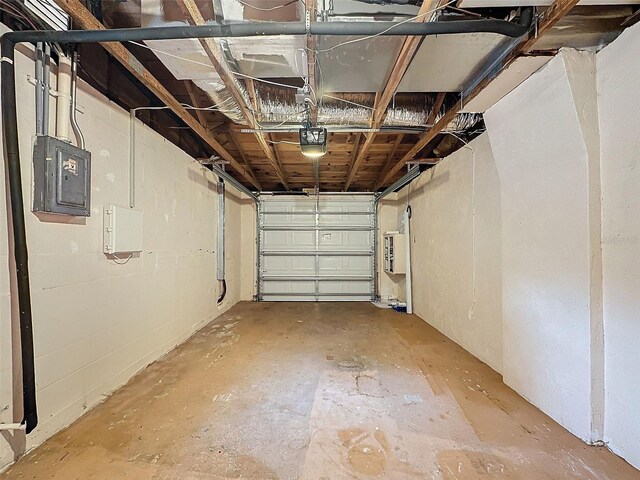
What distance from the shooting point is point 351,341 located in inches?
133

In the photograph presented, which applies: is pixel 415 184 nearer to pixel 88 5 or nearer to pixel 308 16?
pixel 308 16

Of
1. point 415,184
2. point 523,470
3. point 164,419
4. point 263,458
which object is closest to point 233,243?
point 415,184

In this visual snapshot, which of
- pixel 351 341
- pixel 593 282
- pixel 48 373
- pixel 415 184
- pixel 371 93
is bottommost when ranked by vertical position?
pixel 351 341

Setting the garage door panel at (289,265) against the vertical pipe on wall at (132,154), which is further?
the garage door panel at (289,265)

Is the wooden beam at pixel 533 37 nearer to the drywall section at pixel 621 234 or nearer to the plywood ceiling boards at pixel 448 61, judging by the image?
the plywood ceiling boards at pixel 448 61

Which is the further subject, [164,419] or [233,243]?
[233,243]

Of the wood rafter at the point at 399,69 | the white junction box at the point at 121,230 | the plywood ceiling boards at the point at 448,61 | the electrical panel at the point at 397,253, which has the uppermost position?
the plywood ceiling boards at the point at 448,61

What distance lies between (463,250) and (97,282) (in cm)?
331

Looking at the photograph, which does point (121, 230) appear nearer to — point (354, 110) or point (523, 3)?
point (354, 110)

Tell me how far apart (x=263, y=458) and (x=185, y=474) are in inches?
14.5

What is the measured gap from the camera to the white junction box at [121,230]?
6.81 ft

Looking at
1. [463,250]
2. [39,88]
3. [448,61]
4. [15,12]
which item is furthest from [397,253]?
[15,12]

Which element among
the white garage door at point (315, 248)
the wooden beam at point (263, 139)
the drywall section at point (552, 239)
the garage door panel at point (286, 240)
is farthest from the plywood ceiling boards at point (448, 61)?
the garage door panel at point (286, 240)

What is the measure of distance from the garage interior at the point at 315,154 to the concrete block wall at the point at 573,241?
12 mm
